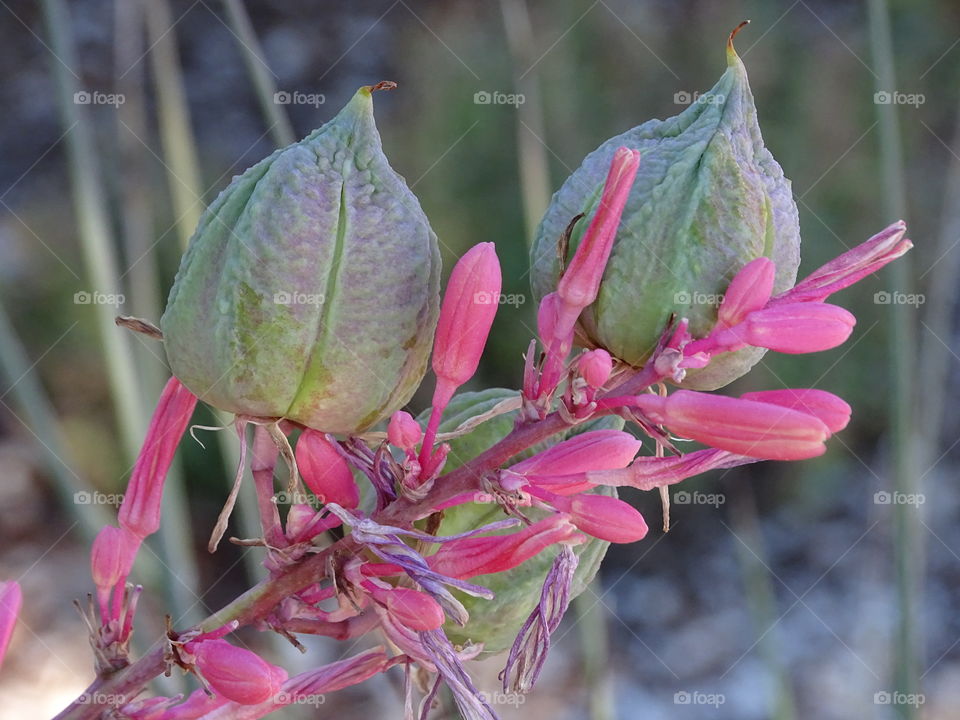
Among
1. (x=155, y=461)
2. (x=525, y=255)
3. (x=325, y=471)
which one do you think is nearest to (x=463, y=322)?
(x=325, y=471)

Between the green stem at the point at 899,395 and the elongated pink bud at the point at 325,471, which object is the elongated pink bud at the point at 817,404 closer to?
the elongated pink bud at the point at 325,471

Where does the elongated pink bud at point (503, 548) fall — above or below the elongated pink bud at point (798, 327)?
below

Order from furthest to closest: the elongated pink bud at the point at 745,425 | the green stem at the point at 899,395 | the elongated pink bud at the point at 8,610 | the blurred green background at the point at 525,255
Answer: the blurred green background at the point at 525,255 < the green stem at the point at 899,395 < the elongated pink bud at the point at 8,610 < the elongated pink bud at the point at 745,425

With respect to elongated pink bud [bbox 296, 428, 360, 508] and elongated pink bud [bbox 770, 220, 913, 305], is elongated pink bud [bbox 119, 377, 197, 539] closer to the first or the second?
elongated pink bud [bbox 296, 428, 360, 508]

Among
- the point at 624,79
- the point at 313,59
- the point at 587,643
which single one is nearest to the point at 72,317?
the point at 313,59

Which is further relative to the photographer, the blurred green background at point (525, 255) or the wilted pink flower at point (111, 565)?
the blurred green background at point (525, 255)

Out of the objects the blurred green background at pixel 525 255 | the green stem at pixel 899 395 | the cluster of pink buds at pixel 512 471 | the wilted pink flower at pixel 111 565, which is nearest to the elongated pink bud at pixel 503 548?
the cluster of pink buds at pixel 512 471

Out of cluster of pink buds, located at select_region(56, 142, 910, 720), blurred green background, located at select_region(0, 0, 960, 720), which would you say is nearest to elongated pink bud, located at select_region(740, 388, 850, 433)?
cluster of pink buds, located at select_region(56, 142, 910, 720)
